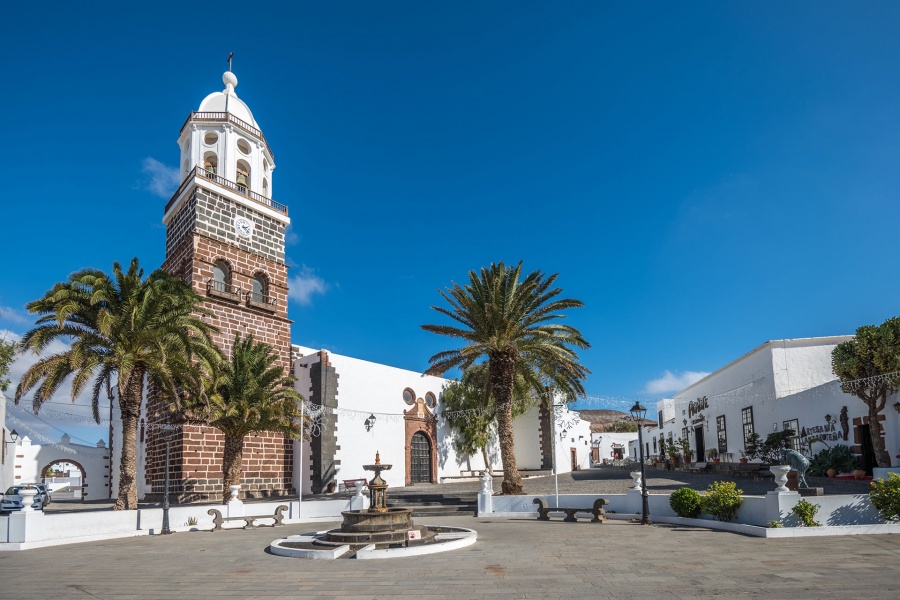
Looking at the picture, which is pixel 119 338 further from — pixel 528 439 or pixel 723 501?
pixel 528 439

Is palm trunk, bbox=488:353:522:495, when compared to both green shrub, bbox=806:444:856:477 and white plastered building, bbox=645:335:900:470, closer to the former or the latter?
green shrub, bbox=806:444:856:477

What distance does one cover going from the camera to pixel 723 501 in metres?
14.9

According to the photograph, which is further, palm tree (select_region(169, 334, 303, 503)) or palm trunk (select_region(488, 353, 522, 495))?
palm trunk (select_region(488, 353, 522, 495))

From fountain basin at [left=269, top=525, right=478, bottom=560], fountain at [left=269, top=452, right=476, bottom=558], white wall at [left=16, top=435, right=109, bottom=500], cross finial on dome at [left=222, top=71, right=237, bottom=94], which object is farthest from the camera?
white wall at [left=16, top=435, right=109, bottom=500]

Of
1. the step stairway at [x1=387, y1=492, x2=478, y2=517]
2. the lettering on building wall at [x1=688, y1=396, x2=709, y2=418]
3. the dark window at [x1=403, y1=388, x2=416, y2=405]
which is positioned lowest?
the step stairway at [x1=387, y1=492, x2=478, y2=517]

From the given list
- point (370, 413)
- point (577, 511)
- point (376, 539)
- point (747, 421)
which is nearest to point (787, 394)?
point (747, 421)

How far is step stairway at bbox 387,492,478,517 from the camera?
2177cm

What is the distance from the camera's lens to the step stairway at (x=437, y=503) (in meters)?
21.8

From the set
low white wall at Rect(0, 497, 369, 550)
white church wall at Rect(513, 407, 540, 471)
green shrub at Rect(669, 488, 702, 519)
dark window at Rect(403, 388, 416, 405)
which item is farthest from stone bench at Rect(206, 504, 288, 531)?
white church wall at Rect(513, 407, 540, 471)

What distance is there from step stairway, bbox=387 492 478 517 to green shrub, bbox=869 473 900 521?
38.7ft

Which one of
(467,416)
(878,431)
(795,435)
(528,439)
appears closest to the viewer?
(878,431)

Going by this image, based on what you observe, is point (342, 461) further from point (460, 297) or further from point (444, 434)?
point (460, 297)

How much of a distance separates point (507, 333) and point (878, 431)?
12.0 meters

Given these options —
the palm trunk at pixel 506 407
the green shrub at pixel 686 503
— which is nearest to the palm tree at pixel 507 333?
the palm trunk at pixel 506 407
